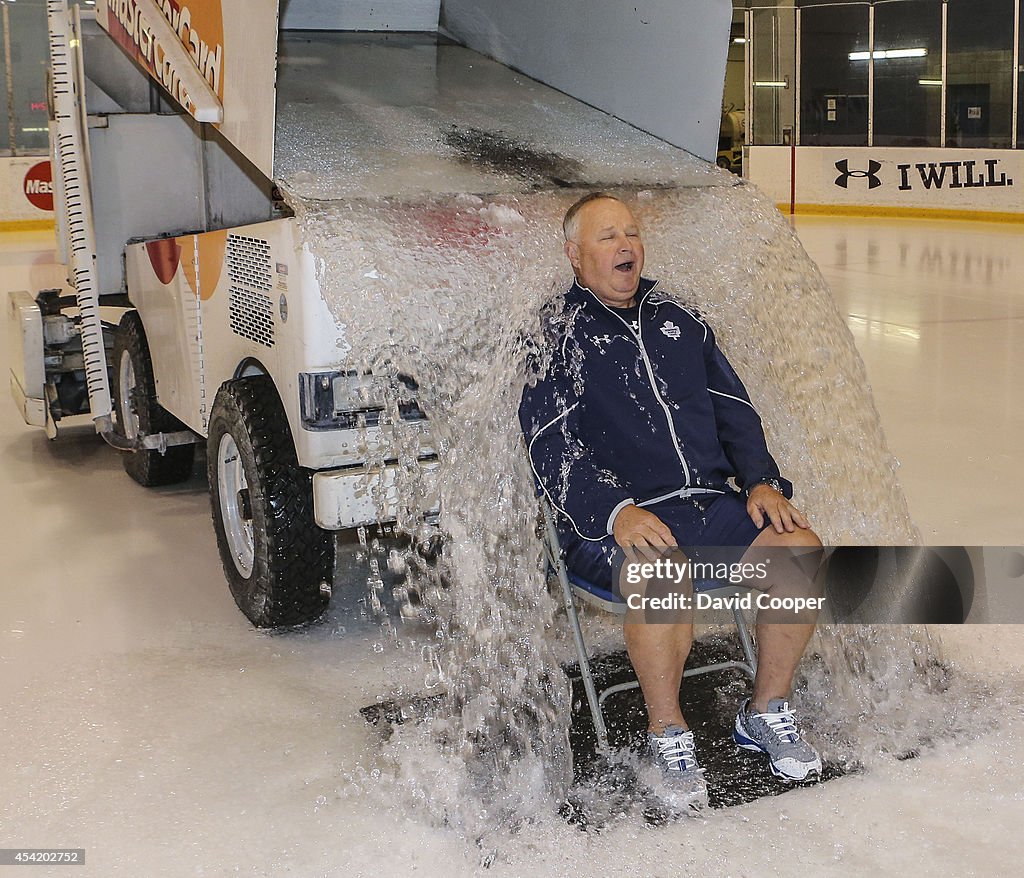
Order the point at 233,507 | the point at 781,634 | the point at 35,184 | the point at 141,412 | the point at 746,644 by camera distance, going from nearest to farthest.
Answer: the point at 781,634 → the point at 746,644 → the point at 233,507 → the point at 141,412 → the point at 35,184

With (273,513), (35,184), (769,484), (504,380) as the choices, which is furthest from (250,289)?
(35,184)

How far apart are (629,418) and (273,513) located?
3.45 ft

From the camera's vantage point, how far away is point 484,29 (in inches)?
189

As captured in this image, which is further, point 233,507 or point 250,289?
point 233,507

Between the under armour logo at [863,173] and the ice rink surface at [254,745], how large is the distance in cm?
1288

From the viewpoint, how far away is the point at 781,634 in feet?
8.69

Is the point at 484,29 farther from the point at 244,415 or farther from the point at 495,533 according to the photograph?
the point at 495,533

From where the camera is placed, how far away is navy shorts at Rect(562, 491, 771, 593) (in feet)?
8.57

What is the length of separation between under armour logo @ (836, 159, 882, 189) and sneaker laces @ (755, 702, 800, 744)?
1589cm

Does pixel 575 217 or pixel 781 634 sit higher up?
pixel 575 217

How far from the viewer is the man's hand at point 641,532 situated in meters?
2.49

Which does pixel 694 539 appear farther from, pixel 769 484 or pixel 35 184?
pixel 35 184

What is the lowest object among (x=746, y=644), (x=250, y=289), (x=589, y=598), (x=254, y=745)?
(x=254, y=745)

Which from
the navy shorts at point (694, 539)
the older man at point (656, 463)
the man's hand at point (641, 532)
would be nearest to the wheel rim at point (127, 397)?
the older man at point (656, 463)
